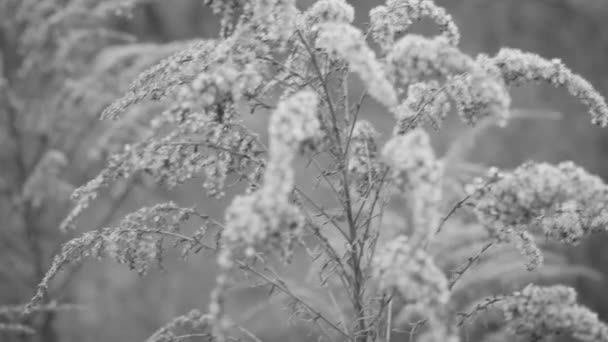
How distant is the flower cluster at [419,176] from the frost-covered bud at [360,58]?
109mm

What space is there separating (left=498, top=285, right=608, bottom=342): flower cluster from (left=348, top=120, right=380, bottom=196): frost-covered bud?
1.90 feet

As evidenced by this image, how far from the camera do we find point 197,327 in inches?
74.9

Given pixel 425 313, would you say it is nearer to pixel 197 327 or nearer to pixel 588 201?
pixel 588 201

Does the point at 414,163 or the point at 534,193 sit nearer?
the point at 414,163

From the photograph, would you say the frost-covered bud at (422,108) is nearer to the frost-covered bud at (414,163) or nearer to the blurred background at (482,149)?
the frost-covered bud at (414,163)

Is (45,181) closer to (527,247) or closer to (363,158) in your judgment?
(363,158)

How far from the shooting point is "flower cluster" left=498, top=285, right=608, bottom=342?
1558mm

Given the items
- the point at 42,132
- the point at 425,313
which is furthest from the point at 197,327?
the point at 42,132

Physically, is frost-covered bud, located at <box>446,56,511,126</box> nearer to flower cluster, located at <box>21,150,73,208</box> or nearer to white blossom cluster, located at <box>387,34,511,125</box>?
white blossom cluster, located at <box>387,34,511,125</box>

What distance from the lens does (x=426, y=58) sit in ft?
4.93

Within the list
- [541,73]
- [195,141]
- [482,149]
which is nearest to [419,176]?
[541,73]

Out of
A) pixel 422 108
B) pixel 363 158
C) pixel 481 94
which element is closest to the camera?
pixel 481 94

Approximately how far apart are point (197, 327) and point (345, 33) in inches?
41.5

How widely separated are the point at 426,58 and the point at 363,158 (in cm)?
55
